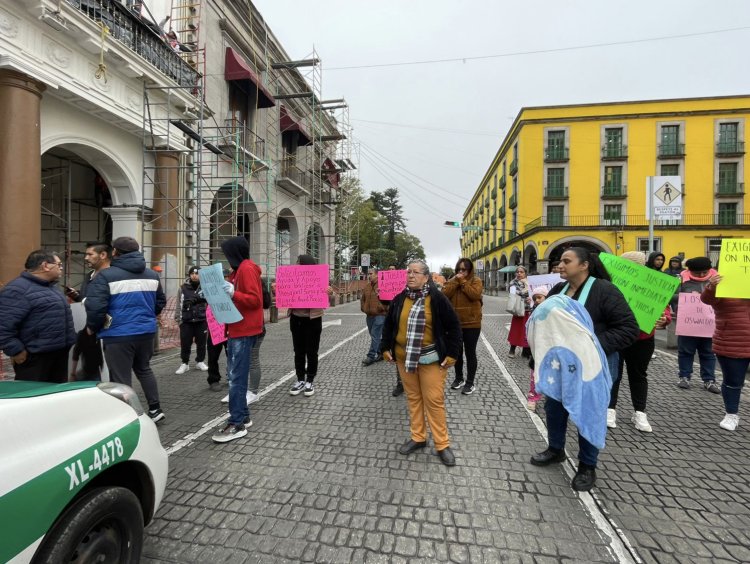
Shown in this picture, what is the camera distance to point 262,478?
3.21 metres

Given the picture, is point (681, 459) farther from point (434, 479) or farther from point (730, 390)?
point (434, 479)

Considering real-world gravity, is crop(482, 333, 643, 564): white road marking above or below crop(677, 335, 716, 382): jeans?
below

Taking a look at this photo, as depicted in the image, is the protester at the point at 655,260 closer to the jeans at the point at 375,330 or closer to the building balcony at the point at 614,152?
the jeans at the point at 375,330

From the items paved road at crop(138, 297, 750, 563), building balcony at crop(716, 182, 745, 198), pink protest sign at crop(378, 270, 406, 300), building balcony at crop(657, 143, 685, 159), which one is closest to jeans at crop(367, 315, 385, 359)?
pink protest sign at crop(378, 270, 406, 300)

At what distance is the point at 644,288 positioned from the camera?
4086mm

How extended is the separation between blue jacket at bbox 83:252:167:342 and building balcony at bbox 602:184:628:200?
1527 inches

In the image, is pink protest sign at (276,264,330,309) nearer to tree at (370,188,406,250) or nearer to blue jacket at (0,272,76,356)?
blue jacket at (0,272,76,356)

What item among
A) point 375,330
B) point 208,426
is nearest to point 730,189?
point 375,330

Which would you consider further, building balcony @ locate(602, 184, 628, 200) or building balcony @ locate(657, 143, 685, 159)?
building balcony @ locate(602, 184, 628, 200)

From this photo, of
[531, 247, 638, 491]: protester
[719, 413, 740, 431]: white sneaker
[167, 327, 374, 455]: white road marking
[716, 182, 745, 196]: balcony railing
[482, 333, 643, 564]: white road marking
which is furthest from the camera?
[716, 182, 745, 196]: balcony railing

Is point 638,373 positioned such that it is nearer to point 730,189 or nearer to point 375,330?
point 375,330

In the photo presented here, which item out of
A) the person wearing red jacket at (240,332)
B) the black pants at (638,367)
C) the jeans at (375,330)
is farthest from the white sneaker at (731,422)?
the person wearing red jacket at (240,332)

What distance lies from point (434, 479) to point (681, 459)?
2.30 meters

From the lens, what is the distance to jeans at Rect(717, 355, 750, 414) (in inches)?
161
